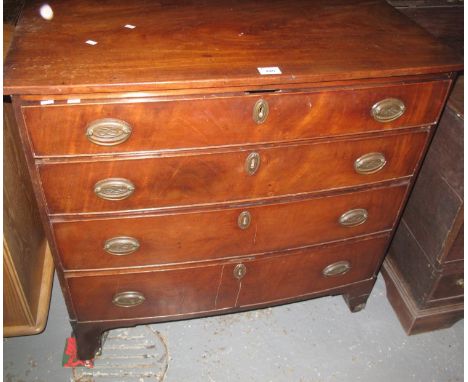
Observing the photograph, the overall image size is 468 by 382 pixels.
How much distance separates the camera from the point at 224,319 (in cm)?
189

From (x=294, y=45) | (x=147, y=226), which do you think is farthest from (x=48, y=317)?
(x=294, y=45)

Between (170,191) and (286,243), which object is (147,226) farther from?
(286,243)

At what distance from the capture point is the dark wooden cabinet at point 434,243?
1508mm

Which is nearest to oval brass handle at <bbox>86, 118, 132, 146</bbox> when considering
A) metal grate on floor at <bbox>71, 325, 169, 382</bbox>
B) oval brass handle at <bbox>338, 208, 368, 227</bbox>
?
oval brass handle at <bbox>338, 208, 368, 227</bbox>

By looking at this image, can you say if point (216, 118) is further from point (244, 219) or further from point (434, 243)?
point (434, 243)

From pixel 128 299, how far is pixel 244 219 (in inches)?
19.5

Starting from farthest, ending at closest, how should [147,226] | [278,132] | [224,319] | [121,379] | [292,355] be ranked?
[224,319], [292,355], [121,379], [147,226], [278,132]

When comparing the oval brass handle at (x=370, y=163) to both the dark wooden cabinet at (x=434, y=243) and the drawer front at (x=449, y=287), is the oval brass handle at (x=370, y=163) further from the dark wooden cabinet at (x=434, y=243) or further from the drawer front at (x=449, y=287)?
the drawer front at (x=449, y=287)

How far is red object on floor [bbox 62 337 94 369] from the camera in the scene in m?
1.68

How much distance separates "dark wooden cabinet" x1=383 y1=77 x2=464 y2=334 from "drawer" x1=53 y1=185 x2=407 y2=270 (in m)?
0.23

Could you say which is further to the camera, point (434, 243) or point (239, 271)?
point (434, 243)

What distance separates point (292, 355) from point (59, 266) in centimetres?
100

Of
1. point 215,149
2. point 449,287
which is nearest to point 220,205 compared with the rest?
point 215,149

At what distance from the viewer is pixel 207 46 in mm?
1154
